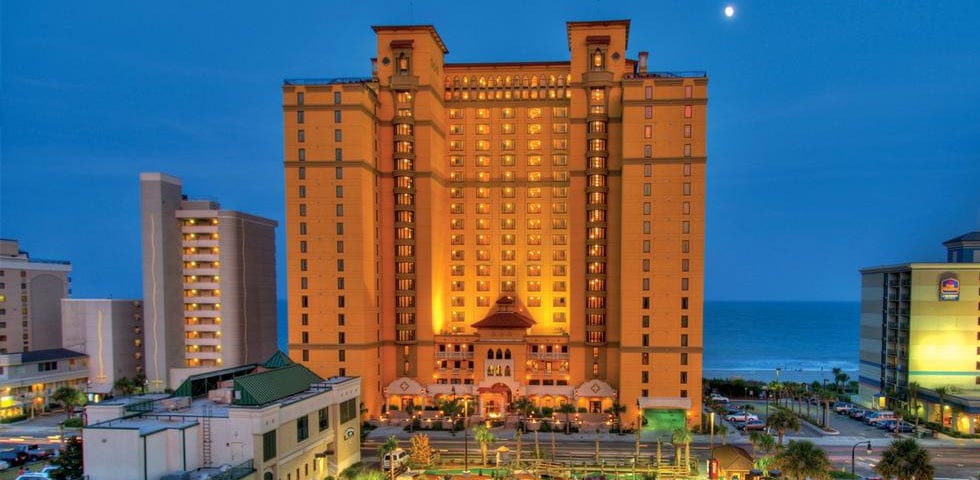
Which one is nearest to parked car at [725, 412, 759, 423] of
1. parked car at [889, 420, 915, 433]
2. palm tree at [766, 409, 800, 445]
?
parked car at [889, 420, 915, 433]

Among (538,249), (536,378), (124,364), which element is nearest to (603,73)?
(538,249)

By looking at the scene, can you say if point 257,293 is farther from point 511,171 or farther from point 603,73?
point 603,73

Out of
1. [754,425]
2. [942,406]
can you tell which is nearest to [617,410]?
[754,425]

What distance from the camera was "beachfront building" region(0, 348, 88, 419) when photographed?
A: 7319 centimetres

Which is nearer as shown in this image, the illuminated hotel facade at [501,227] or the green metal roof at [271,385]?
the green metal roof at [271,385]

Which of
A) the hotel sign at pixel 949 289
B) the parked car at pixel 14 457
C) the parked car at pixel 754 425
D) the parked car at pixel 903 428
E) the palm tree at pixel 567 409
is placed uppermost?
the hotel sign at pixel 949 289

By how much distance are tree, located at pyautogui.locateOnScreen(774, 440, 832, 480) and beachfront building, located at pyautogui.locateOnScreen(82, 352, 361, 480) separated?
3807 cm

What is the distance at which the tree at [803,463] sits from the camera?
39.6m

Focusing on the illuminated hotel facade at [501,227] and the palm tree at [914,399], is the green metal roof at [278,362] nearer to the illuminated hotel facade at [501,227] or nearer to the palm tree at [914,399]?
the illuminated hotel facade at [501,227]

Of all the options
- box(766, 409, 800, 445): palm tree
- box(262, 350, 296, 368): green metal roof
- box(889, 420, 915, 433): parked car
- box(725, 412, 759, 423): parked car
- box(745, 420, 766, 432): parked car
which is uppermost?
box(262, 350, 296, 368): green metal roof

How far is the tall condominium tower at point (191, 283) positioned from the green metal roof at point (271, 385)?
141 feet

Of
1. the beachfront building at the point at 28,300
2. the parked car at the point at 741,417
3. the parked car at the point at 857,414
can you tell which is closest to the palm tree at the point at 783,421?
the parked car at the point at 741,417

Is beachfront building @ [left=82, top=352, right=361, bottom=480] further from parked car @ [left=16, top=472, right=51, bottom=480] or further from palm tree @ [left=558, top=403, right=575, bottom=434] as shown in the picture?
palm tree @ [left=558, top=403, right=575, bottom=434]

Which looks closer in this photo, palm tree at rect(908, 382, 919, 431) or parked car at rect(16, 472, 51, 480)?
parked car at rect(16, 472, 51, 480)
